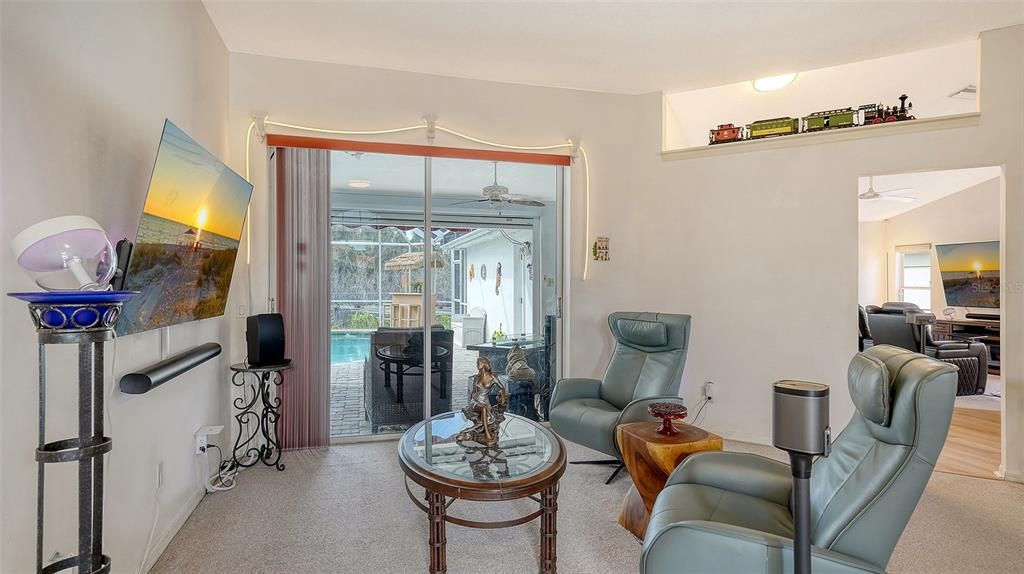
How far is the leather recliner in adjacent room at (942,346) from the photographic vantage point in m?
5.27

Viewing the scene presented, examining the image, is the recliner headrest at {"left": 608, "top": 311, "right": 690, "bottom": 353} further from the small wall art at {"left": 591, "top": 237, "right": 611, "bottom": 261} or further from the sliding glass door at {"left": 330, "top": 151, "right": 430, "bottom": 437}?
the sliding glass door at {"left": 330, "top": 151, "right": 430, "bottom": 437}

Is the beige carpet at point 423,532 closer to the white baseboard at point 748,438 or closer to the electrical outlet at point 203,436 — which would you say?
the electrical outlet at point 203,436

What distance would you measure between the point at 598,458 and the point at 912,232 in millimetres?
6975

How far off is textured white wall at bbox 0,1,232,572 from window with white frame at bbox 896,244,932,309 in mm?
8971

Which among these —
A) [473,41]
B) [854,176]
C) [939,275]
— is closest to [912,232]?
[939,275]

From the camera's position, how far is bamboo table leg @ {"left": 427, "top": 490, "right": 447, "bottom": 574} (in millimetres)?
1984

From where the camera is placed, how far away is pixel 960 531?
249 centimetres

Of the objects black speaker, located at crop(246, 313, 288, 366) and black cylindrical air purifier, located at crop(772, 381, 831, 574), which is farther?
black speaker, located at crop(246, 313, 288, 366)

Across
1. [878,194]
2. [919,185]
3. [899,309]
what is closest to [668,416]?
[878,194]

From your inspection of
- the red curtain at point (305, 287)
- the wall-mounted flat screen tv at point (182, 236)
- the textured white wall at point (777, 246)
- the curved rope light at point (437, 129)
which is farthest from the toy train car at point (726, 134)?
the wall-mounted flat screen tv at point (182, 236)

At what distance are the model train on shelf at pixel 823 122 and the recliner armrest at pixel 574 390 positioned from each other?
2.27m

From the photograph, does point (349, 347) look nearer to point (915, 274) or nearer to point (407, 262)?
point (407, 262)

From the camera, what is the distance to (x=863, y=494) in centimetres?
145

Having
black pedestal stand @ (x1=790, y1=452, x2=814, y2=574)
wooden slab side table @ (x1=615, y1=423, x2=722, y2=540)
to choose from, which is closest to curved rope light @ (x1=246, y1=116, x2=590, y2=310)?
wooden slab side table @ (x1=615, y1=423, x2=722, y2=540)
